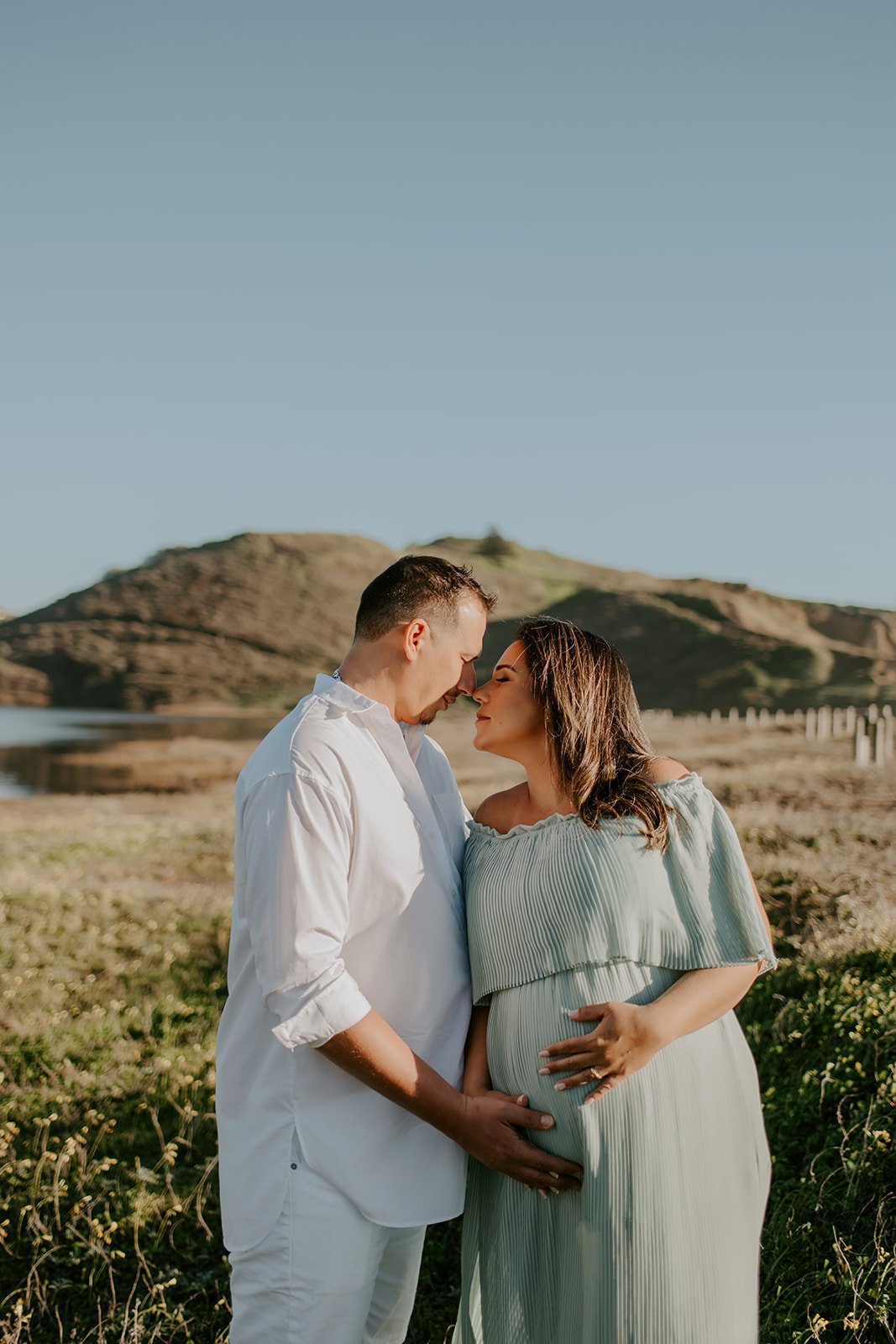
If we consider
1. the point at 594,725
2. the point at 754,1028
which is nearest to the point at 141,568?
the point at 754,1028

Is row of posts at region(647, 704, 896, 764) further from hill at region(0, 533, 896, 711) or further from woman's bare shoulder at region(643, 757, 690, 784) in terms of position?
woman's bare shoulder at region(643, 757, 690, 784)

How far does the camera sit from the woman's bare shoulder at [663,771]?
212 cm

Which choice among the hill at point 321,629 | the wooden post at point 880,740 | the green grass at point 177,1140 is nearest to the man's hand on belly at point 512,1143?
the green grass at point 177,1140

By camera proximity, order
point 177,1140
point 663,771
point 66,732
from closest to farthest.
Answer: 1. point 663,771
2. point 177,1140
3. point 66,732

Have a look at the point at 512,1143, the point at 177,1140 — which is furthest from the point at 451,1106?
the point at 177,1140

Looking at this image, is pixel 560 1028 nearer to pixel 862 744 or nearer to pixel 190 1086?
pixel 190 1086

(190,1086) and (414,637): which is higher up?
(414,637)

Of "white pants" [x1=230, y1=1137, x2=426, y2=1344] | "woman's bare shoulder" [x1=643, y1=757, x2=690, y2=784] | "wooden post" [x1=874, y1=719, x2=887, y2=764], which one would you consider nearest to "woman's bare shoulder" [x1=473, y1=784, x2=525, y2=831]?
"woman's bare shoulder" [x1=643, y1=757, x2=690, y2=784]

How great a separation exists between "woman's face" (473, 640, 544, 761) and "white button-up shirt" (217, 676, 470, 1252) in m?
0.22

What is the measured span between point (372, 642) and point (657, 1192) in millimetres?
1279

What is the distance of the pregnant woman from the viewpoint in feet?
6.19

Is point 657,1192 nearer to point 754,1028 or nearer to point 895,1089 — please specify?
point 895,1089

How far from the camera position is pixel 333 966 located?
71.2 inches

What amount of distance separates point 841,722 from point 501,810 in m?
11.2
